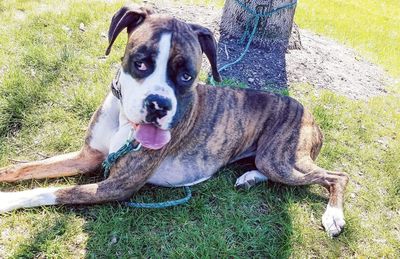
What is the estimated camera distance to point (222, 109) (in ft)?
11.9

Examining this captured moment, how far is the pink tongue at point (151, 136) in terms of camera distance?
288 cm

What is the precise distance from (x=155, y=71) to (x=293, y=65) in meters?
3.16

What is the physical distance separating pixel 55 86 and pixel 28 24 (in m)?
1.39

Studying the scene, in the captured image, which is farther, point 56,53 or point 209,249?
point 56,53

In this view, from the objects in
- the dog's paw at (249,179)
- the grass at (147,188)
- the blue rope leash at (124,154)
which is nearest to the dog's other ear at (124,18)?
the blue rope leash at (124,154)

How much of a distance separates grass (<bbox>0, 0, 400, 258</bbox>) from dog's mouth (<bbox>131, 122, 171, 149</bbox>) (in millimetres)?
596

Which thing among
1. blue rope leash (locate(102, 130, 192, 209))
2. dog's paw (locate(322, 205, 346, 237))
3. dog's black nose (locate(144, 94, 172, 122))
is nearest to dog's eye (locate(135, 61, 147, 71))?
dog's black nose (locate(144, 94, 172, 122))

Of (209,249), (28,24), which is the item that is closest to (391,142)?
(209,249)

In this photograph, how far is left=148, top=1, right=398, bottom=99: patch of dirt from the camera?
5160 mm

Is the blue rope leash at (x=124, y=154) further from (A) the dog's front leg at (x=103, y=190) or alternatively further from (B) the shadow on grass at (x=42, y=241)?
(B) the shadow on grass at (x=42, y=241)

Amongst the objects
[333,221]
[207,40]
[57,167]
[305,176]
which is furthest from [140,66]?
[333,221]

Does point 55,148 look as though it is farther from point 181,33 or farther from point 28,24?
point 28,24

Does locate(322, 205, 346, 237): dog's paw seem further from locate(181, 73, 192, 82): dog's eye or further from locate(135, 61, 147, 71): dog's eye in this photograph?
locate(135, 61, 147, 71): dog's eye

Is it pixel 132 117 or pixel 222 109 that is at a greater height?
pixel 132 117
